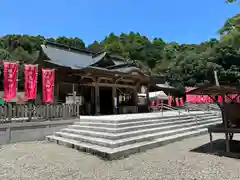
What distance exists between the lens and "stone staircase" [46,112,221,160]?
246 inches

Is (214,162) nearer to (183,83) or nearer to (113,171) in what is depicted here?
(113,171)

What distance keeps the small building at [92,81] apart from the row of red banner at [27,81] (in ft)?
4.95

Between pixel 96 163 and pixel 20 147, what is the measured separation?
11.3ft

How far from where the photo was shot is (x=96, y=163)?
208 inches

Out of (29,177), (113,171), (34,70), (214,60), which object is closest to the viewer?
(29,177)

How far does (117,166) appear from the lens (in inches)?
197

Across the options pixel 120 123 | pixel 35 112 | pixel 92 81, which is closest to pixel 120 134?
pixel 120 123

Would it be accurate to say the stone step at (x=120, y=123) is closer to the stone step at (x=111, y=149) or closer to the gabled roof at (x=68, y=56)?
the stone step at (x=111, y=149)

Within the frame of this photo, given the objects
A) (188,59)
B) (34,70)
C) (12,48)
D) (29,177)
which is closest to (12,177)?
(29,177)

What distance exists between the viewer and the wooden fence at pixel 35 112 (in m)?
7.69

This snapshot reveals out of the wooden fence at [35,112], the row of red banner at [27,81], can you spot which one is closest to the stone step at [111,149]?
the wooden fence at [35,112]

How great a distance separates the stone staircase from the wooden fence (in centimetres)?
72

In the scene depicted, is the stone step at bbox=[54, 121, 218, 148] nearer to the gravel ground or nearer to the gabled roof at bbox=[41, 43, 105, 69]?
the gravel ground

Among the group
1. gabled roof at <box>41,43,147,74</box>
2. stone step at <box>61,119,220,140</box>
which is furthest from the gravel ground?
gabled roof at <box>41,43,147,74</box>
